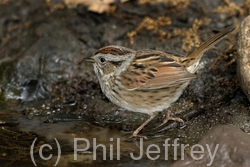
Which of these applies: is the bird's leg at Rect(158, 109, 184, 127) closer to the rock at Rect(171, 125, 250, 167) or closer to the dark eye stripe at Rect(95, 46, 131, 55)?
the dark eye stripe at Rect(95, 46, 131, 55)

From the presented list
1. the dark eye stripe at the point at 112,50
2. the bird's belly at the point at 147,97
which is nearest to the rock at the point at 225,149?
the bird's belly at the point at 147,97

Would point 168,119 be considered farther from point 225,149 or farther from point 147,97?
point 225,149

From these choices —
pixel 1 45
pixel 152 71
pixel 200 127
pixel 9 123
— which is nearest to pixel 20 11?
pixel 1 45

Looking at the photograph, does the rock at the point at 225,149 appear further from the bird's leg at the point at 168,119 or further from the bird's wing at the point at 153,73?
the bird's leg at the point at 168,119

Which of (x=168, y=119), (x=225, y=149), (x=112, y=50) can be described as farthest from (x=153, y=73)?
(x=225, y=149)

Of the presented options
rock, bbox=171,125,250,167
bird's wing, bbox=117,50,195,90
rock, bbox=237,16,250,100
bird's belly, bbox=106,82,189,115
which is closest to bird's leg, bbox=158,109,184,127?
bird's belly, bbox=106,82,189,115

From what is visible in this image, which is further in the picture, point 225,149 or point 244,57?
point 244,57
